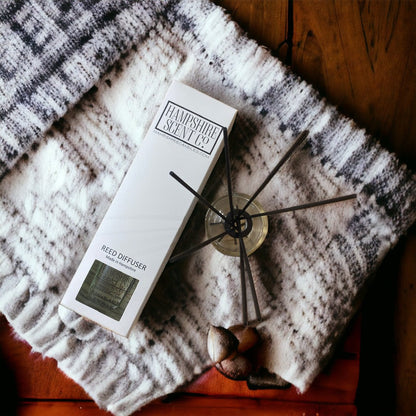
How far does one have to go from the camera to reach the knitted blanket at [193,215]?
0.57 meters

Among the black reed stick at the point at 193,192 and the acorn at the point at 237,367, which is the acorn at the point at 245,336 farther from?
the black reed stick at the point at 193,192

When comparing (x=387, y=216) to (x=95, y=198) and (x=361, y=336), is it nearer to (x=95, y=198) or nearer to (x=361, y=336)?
(x=361, y=336)

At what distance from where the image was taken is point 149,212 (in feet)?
1.78

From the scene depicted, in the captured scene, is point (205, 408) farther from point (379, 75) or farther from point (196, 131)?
point (379, 75)

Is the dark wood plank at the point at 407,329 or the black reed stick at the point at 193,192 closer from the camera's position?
the black reed stick at the point at 193,192

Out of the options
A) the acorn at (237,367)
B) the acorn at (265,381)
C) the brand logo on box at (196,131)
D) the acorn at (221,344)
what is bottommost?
the acorn at (265,381)

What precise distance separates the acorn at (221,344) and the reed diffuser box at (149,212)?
0.33 ft

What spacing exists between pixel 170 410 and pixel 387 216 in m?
0.39

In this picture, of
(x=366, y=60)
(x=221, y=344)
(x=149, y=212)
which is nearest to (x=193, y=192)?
(x=149, y=212)

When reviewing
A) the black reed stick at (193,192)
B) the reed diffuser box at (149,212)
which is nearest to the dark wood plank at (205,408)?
the reed diffuser box at (149,212)

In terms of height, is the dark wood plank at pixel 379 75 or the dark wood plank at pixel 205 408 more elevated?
the dark wood plank at pixel 379 75

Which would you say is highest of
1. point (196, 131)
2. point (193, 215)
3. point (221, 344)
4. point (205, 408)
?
point (196, 131)

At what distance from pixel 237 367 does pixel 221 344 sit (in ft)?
0.13

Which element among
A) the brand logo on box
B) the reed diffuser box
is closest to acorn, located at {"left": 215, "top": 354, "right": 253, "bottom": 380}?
the reed diffuser box
